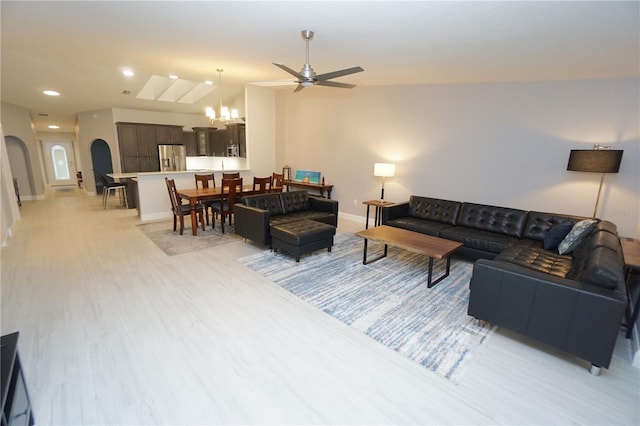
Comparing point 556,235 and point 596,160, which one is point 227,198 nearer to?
point 556,235

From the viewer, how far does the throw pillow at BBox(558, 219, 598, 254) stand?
3115mm

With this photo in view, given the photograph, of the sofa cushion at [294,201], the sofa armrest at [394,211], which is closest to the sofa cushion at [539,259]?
the sofa armrest at [394,211]

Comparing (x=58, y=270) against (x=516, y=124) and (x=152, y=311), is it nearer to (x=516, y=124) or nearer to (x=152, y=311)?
(x=152, y=311)

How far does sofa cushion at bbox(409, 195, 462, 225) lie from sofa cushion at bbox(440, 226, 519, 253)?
397 millimetres

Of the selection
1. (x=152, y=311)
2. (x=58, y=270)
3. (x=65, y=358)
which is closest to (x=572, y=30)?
(x=152, y=311)

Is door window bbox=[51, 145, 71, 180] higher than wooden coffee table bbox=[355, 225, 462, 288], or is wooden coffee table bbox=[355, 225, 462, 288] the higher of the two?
door window bbox=[51, 145, 71, 180]

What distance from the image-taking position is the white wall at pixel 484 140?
3.57m

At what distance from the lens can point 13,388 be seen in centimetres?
143

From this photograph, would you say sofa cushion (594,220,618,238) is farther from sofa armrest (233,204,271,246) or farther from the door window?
the door window

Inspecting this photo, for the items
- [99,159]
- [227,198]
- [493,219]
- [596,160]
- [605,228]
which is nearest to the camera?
[605,228]

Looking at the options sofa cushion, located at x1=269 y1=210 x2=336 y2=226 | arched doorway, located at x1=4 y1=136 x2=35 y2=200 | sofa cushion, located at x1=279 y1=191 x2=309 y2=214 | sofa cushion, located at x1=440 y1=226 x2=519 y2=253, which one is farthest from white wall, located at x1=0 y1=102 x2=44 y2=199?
sofa cushion, located at x1=440 y1=226 x2=519 y2=253

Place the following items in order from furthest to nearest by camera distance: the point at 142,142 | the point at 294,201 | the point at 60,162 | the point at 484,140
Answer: the point at 60,162
the point at 142,142
the point at 294,201
the point at 484,140

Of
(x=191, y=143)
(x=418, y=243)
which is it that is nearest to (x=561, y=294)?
(x=418, y=243)

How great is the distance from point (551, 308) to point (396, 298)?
130 cm
